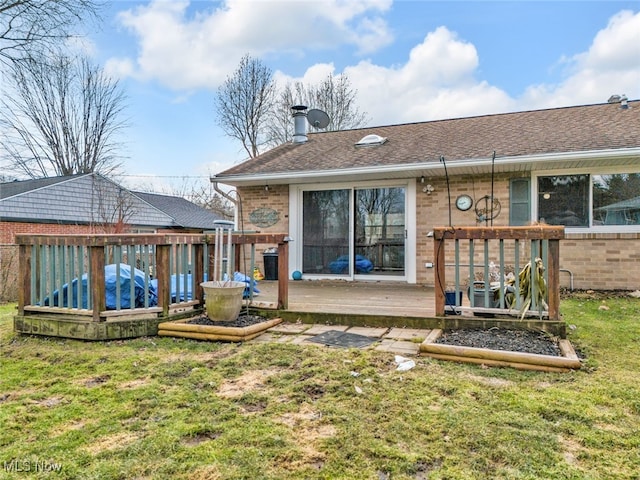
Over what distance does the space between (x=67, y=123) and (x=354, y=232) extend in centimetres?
2010

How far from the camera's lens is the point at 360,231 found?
770 cm

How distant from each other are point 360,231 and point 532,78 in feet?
25.3

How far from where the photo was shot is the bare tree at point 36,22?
7.80 meters

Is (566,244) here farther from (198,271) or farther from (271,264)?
(198,271)

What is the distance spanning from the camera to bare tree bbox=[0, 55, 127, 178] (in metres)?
19.9

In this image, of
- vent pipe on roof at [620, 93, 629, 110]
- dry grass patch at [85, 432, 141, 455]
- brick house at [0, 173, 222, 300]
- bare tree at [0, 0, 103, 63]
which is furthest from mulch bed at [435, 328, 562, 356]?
brick house at [0, 173, 222, 300]

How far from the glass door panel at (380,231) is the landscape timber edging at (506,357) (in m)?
4.28

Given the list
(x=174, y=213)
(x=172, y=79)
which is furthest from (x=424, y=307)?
(x=174, y=213)

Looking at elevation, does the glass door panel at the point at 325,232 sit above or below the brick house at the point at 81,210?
below

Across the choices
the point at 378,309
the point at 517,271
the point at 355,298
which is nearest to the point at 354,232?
the point at 355,298

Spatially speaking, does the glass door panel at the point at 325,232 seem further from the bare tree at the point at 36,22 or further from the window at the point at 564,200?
the bare tree at the point at 36,22

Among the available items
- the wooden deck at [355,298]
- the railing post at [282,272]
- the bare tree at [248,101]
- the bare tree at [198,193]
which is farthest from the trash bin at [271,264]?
the bare tree at [198,193]

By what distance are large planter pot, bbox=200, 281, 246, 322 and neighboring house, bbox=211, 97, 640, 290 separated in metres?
3.73

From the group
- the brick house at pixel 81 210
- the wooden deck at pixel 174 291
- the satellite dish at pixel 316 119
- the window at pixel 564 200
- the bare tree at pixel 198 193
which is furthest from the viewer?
the bare tree at pixel 198 193
